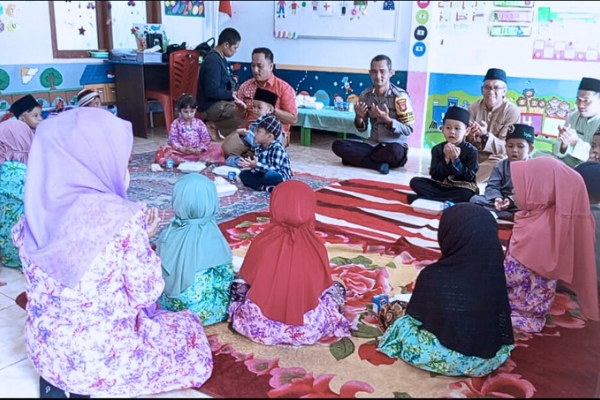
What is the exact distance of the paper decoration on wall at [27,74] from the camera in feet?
18.1

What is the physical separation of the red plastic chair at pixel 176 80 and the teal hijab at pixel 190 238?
4.39m

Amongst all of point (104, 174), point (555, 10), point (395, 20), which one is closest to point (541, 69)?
point (555, 10)

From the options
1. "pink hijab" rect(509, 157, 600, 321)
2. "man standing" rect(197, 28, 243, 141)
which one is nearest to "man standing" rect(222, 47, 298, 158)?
"man standing" rect(197, 28, 243, 141)

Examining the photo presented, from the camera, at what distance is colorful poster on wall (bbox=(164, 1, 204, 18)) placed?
22.6 ft

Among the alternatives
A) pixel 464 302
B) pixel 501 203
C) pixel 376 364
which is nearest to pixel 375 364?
pixel 376 364

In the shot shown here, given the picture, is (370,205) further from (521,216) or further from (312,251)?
(312,251)

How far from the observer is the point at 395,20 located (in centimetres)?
591

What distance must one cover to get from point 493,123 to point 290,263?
292 cm

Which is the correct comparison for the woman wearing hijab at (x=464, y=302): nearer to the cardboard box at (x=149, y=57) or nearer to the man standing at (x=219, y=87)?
the man standing at (x=219, y=87)

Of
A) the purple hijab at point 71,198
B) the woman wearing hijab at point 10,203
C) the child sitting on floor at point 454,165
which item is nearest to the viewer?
the purple hijab at point 71,198

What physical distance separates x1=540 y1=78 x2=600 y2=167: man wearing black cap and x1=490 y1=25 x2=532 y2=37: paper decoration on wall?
1.66 m

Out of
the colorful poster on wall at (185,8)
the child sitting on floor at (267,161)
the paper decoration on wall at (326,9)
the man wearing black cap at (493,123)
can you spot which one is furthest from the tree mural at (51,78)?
the man wearing black cap at (493,123)

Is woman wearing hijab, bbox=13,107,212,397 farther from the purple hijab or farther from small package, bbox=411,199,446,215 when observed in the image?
small package, bbox=411,199,446,215

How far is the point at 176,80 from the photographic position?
627 cm
